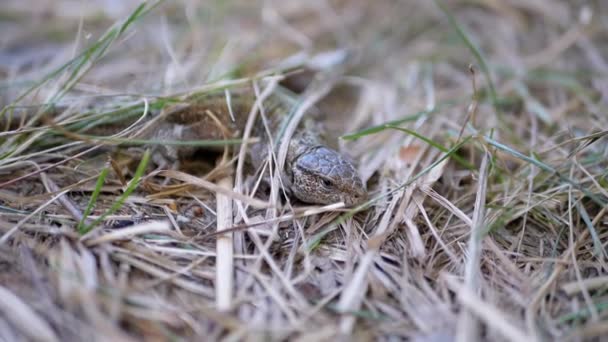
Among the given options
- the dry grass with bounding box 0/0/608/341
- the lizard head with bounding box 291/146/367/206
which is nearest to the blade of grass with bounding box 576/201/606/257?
the dry grass with bounding box 0/0/608/341

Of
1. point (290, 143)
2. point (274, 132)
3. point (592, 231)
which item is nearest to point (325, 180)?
point (290, 143)

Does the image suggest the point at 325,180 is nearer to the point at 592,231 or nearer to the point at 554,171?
the point at 554,171

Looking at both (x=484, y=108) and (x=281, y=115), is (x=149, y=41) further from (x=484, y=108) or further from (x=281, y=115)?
(x=484, y=108)

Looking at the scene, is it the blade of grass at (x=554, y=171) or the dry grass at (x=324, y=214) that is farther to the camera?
the blade of grass at (x=554, y=171)

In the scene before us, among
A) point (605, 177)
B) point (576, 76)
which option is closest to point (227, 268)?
point (605, 177)

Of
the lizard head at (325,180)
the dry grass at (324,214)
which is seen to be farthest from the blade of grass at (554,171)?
the lizard head at (325,180)

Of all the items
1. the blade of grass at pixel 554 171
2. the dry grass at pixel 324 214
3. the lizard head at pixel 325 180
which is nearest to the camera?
the dry grass at pixel 324 214

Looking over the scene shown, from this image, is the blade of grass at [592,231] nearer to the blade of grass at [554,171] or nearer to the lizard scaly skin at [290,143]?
the blade of grass at [554,171]
